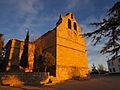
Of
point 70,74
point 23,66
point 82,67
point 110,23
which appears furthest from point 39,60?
point 110,23

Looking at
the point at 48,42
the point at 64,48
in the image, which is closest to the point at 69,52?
the point at 64,48

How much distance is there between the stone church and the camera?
90.0 ft

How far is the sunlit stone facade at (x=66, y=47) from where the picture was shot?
2755 cm

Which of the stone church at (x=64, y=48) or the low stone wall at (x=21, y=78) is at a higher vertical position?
the stone church at (x=64, y=48)

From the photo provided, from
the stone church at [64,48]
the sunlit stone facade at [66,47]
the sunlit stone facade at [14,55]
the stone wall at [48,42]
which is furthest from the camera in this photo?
the stone wall at [48,42]

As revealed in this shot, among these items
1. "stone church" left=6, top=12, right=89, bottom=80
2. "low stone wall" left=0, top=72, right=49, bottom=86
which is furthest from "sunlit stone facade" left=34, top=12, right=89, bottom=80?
"low stone wall" left=0, top=72, right=49, bottom=86

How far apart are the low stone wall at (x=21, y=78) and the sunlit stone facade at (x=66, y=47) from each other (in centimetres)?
486

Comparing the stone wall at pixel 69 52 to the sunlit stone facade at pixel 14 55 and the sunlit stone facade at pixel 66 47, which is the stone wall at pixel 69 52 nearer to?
the sunlit stone facade at pixel 66 47

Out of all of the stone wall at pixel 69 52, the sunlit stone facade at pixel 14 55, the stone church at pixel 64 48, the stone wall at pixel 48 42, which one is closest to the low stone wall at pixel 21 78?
the stone church at pixel 64 48

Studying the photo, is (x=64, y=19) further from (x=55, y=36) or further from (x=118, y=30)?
(x=118, y=30)

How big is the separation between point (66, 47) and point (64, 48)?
797mm

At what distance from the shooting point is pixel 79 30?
36.3 metres

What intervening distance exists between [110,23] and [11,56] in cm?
2584

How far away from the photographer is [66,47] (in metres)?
30.1
